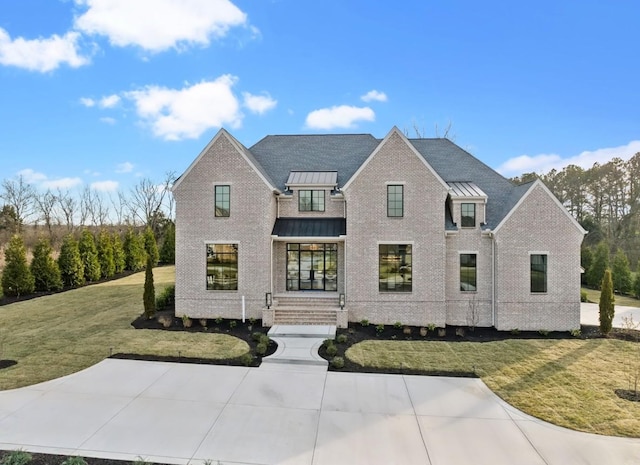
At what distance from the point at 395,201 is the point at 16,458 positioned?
1463cm

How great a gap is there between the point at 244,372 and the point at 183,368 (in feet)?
6.71

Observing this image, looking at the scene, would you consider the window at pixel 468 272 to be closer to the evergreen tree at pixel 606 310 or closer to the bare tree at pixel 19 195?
the evergreen tree at pixel 606 310

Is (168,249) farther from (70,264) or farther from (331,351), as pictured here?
(331,351)

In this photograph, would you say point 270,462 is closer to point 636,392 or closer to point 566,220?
point 636,392

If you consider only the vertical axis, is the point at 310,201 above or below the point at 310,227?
above

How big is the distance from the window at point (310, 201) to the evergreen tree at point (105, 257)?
22173mm

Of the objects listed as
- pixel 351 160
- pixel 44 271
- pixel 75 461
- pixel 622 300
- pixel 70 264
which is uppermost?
pixel 351 160

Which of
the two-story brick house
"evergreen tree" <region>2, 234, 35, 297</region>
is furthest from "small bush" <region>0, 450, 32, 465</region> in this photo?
"evergreen tree" <region>2, 234, 35, 297</region>

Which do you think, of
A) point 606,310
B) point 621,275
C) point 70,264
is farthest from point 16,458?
point 621,275

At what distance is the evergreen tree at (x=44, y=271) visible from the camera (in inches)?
926

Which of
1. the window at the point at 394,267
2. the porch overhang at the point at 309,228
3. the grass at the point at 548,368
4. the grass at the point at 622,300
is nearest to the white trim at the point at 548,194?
the window at the point at 394,267

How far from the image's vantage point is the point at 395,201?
16.0 meters

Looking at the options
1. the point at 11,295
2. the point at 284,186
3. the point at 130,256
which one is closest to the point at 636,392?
the point at 284,186

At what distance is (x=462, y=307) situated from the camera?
1600cm
